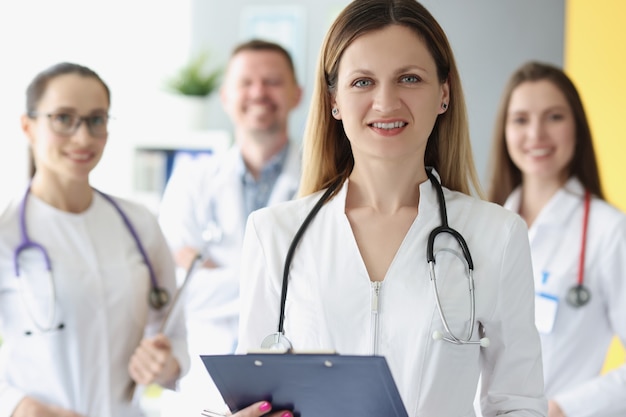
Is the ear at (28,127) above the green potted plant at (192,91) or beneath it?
beneath

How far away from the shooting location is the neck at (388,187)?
1.55m

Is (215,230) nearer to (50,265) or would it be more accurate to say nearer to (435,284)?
(50,265)

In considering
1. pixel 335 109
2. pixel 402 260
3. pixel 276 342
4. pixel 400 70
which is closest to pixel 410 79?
pixel 400 70

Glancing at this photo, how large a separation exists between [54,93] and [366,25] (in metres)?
1.09

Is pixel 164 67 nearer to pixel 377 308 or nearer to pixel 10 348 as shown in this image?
pixel 10 348

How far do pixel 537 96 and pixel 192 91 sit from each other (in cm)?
286

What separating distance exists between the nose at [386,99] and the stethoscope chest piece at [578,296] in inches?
45.4

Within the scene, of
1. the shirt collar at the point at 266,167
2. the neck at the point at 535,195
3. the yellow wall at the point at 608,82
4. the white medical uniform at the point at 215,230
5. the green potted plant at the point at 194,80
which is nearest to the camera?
the neck at the point at 535,195

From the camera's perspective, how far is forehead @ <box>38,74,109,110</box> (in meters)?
2.22

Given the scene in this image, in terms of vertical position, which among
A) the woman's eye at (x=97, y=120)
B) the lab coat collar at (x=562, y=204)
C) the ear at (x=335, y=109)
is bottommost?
the lab coat collar at (x=562, y=204)

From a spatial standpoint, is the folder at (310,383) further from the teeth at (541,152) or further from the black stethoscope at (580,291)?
the teeth at (541,152)

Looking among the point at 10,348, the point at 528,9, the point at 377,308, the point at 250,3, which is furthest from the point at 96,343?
the point at 250,3

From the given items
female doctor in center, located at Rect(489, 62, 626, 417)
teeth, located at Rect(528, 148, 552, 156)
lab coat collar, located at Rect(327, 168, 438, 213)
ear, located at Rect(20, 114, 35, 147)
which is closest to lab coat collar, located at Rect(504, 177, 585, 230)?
female doctor in center, located at Rect(489, 62, 626, 417)

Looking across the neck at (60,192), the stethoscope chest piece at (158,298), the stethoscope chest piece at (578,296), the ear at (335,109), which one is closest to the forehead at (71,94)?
the neck at (60,192)
